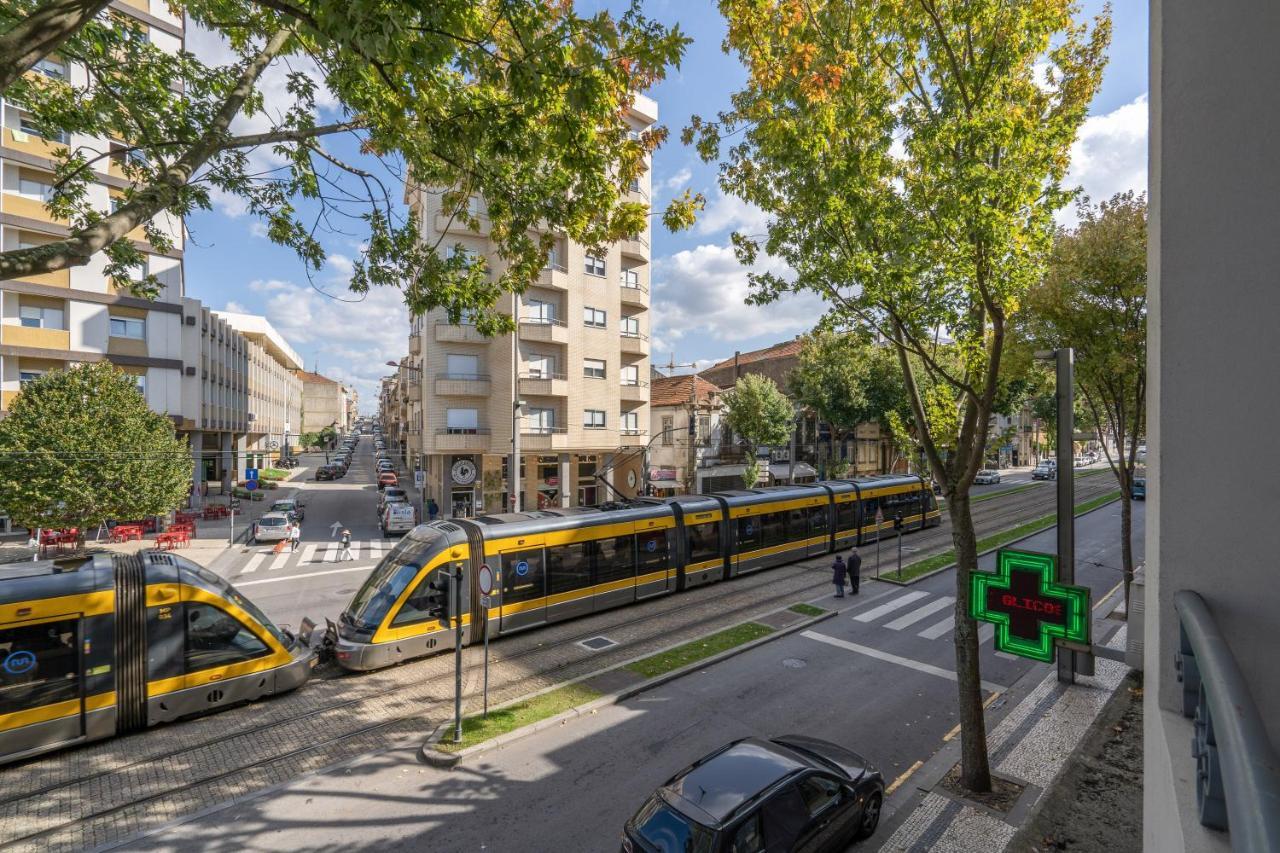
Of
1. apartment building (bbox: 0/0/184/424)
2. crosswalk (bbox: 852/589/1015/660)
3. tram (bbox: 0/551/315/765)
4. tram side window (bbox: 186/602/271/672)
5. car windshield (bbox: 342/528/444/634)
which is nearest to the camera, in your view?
tram (bbox: 0/551/315/765)

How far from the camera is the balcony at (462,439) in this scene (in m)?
27.8

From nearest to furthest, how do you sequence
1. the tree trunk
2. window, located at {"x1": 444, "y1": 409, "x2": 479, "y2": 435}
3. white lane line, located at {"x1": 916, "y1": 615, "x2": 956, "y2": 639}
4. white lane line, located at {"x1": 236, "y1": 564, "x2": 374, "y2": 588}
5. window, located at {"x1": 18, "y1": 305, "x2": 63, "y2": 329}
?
the tree trunk
white lane line, located at {"x1": 916, "y1": 615, "x2": 956, "y2": 639}
white lane line, located at {"x1": 236, "y1": 564, "x2": 374, "y2": 588}
window, located at {"x1": 18, "y1": 305, "x2": 63, "y2": 329}
window, located at {"x1": 444, "y1": 409, "x2": 479, "y2": 435}

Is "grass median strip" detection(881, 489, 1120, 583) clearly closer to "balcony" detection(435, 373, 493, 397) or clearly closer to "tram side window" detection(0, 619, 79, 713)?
"tram side window" detection(0, 619, 79, 713)

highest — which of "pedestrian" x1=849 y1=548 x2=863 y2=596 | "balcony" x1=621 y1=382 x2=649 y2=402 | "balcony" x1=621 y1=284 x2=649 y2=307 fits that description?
"balcony" x1=621 y1=284 x2=649 y2=307

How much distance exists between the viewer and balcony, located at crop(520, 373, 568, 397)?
89.8 feet

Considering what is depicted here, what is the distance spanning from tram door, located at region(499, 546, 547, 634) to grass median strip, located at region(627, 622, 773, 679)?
2734mm

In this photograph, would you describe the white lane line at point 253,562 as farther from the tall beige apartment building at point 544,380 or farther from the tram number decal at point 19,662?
the tram number decal at point 19,662

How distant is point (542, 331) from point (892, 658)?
798 inches

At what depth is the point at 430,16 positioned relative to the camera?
4879 mm

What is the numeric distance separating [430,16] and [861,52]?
6.42m

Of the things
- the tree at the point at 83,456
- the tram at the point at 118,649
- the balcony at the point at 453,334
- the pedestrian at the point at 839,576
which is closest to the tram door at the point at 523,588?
the tram at the point at 118,649

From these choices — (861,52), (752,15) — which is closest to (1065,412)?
(861,52)

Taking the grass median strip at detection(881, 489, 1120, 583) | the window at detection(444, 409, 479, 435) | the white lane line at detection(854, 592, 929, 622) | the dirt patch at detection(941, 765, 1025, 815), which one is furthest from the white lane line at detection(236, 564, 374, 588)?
the dirt patch at detection(941, 765, 1025, 815)

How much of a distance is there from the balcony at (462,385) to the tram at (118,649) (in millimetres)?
18187
